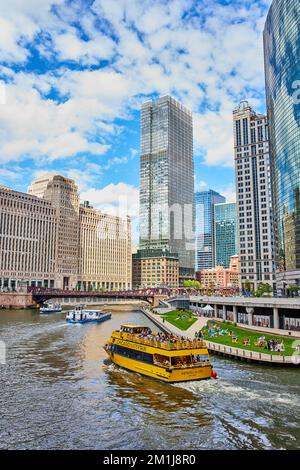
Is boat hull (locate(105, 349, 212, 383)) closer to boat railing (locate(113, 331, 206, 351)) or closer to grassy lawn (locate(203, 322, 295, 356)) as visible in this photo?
boat railing (locate(113, 331, 206, 351))

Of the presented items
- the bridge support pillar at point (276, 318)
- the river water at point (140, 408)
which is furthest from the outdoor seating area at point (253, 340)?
the bridge support pillar at point (276, 318)

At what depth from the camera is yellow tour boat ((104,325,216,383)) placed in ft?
137

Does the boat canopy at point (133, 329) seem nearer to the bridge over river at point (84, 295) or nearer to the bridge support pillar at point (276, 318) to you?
the bridge support pillar at point (276, 318)

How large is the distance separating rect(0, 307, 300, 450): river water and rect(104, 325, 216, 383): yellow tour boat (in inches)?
41.8

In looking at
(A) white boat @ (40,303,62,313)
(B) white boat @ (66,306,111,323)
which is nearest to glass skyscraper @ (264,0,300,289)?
(B) white boat @ (66,306,111,323)

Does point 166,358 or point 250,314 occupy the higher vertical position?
point 250,314

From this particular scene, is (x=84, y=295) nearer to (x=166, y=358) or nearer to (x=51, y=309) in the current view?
(x=51, y=309)

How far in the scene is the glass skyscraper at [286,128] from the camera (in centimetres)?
13462

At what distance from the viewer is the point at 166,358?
141 ft

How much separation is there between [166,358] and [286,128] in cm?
12411

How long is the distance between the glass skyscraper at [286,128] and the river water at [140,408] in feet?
324

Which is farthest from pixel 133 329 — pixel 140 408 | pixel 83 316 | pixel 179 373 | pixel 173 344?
pixel 83 316
